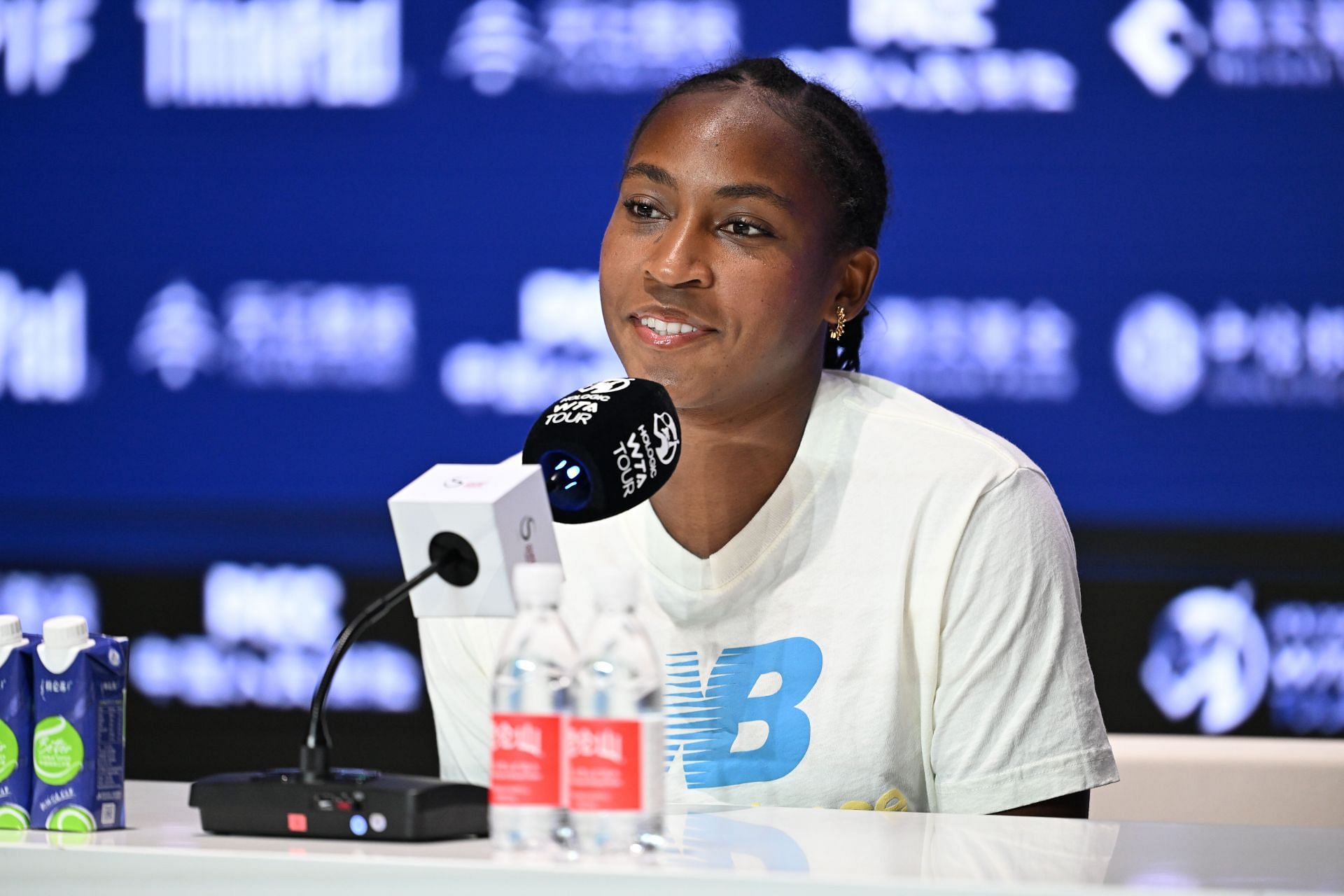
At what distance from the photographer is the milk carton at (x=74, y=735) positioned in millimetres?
1278

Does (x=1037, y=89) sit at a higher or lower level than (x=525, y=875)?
higher

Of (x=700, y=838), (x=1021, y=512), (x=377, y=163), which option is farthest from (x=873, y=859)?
(x=377, y=163)

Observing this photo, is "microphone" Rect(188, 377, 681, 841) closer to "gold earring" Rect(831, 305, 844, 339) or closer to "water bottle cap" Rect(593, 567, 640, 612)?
"water bottle cap" Rect(593, 567, 640, 612)

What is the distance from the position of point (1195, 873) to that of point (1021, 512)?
2.65ft

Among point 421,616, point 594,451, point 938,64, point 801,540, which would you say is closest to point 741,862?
point 421,616

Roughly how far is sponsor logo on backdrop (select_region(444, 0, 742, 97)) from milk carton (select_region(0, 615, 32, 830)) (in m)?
2.26

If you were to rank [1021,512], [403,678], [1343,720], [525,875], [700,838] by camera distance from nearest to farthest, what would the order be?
[525,875] < [700,838] < [1021,512] < [1343,720] < [403,678]

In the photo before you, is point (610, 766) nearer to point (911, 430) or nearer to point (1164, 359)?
point (911, 430)

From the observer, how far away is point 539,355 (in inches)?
131

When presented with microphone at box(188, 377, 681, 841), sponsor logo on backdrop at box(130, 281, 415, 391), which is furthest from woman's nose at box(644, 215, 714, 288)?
sponsor logo on backdrop at box(130, 281, 415, 391)

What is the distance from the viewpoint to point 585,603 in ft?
6.48

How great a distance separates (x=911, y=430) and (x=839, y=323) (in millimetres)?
228

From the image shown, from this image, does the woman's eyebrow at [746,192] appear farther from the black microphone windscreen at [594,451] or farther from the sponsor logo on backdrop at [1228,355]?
the sponsor logo on backdrop at [1228,355]

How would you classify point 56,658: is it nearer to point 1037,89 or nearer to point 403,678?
point 403,678
